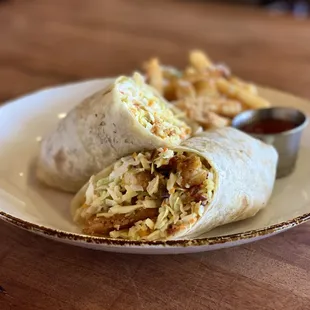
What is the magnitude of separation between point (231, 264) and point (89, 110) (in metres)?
0.66

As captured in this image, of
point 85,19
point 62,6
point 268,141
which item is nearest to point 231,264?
point 268,141

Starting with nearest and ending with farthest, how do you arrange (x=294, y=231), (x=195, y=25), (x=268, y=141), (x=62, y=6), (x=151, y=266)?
(x=151, y=266)
(x=294, y=231)
(x=268, y=141)
(x=195, y=25)
(x=62, y=6)

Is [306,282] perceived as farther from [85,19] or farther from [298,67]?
[85,19]

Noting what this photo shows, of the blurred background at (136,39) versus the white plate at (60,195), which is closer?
the white plate at (60,195)

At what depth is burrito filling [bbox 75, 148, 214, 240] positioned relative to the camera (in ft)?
5.13

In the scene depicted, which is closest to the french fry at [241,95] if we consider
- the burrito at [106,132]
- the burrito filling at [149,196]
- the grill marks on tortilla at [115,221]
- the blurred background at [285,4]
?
the burrito at [106,132]

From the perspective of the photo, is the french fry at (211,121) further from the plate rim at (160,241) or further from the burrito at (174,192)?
the plate rim at (160,241)

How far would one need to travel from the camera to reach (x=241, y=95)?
7.64 ft

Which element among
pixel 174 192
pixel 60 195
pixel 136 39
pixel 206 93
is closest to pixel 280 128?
pixel 206 93

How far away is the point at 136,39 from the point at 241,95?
5.06 ft

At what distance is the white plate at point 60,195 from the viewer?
1.46 meters

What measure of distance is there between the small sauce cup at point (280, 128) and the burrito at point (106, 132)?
311mm

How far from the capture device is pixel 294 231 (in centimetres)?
175

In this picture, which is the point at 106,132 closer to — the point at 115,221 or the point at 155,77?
the point at 115,221
